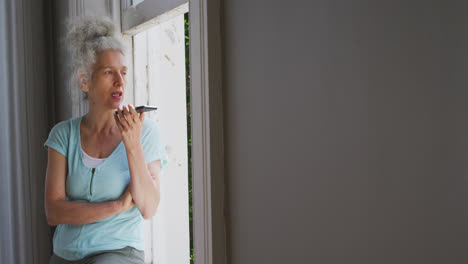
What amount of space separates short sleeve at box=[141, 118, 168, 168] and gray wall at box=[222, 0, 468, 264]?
0.41 metres

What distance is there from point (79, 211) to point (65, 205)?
2.2 inches

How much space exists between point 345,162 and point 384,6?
0.76 ft

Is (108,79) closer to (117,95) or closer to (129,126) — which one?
(117,95)

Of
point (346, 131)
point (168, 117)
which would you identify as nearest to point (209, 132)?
point (346, 131)

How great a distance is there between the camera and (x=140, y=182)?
0.95m

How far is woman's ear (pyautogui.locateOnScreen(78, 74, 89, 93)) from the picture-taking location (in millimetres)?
1039

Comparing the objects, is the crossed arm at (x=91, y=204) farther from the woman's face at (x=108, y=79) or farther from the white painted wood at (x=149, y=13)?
the white painted wood at (x=149, y=13)

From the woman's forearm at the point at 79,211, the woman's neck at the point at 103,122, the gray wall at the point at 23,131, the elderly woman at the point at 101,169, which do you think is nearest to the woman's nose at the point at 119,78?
the elderly woman at the point at 101,169

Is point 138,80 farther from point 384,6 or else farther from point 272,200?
point 384,6

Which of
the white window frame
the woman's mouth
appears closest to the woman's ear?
the woman's mouth

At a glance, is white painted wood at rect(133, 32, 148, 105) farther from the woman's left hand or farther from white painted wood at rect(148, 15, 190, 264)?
the woman's left hand

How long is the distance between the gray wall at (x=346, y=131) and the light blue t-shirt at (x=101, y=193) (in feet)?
1.54

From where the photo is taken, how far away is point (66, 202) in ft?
3.31

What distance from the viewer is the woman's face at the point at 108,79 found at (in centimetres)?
101
